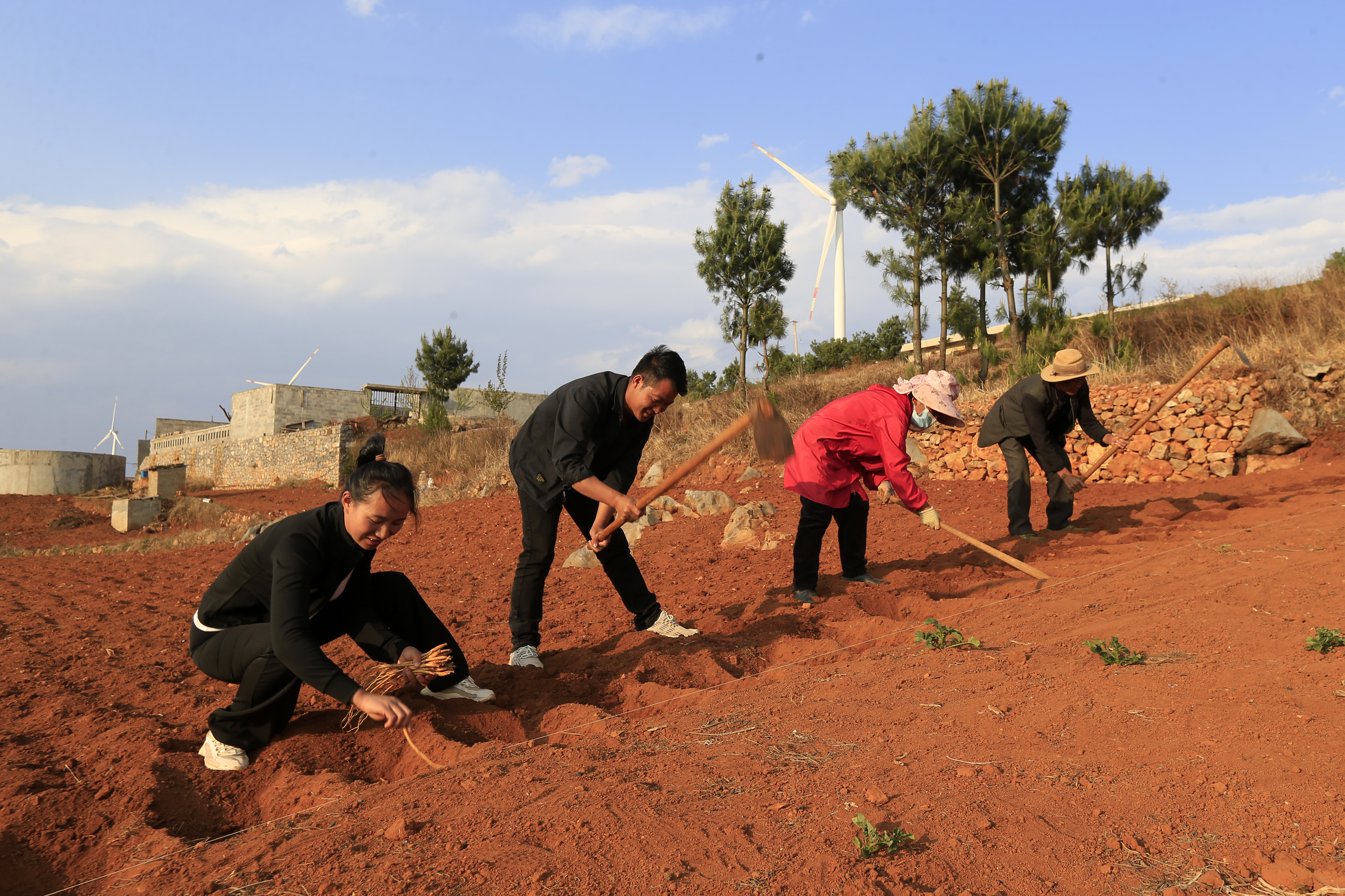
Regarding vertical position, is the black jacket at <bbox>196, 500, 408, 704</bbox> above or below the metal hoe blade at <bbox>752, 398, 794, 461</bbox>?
below

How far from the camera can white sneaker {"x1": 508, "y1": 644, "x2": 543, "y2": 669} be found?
12.8 feet

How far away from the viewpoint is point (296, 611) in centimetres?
263

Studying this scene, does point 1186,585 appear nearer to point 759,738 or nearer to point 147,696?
point 759,738

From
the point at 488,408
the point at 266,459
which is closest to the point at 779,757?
the point at 266,459

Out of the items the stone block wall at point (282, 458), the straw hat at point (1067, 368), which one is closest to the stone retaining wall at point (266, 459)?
the stone block wall at point (282, 458)

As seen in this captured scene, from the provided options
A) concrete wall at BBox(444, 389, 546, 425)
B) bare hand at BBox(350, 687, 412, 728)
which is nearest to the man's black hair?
bare hand at BBox(350, 687, 412, 728)

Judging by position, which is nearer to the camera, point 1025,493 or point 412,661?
point 412,661

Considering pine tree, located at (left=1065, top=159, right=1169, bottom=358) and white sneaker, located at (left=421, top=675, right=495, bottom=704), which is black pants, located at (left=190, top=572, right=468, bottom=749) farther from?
pine tree, located at (left=1065, top=159, right=1169, bottom=358)

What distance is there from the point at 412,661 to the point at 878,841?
190 cm

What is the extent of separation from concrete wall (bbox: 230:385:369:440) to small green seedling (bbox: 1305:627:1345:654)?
90.7 feet

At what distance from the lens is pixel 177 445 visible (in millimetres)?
30250

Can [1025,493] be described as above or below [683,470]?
below

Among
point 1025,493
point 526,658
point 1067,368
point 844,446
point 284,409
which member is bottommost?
point 526,658

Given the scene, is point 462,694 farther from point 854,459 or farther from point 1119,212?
point 1119,212
